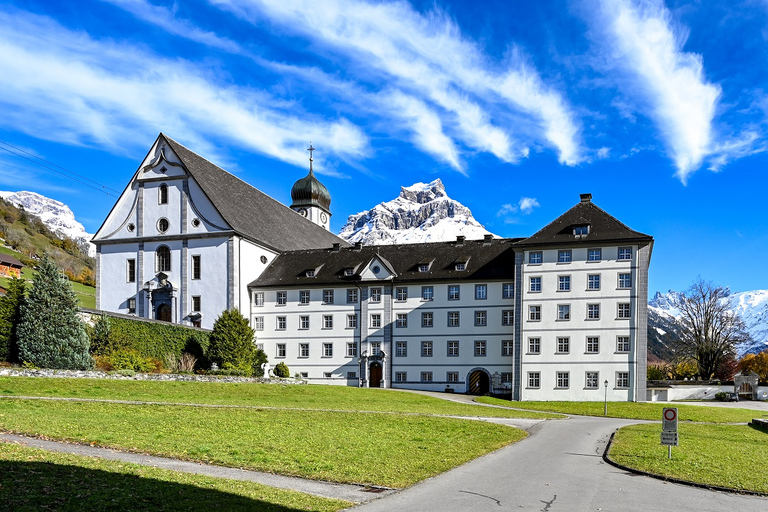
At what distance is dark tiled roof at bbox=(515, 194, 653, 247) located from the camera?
4850 cm

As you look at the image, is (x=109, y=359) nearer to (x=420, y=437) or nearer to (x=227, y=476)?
(x=420, y=437)

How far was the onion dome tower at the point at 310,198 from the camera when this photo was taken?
93938 millimetres

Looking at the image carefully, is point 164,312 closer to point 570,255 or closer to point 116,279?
point 116,279

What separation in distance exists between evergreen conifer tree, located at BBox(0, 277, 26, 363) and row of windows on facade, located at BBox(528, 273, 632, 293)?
→ 32636 millimetres

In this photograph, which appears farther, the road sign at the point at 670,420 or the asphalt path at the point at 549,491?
the road sign at the point at 670,420

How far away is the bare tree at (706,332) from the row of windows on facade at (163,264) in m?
54.5

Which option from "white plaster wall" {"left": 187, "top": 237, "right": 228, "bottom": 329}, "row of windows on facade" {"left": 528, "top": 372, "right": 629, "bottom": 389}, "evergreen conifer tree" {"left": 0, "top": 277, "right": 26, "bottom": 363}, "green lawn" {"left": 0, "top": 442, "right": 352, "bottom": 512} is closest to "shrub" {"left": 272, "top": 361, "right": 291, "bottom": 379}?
"white plaster wall" {"left": 187, "top": 237, "right": 228, "bottom": 329}

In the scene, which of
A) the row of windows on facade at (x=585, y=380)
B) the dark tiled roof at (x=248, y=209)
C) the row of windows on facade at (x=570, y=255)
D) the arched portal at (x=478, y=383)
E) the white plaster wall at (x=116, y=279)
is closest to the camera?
the row of windows on facade at (x=585, y=380)

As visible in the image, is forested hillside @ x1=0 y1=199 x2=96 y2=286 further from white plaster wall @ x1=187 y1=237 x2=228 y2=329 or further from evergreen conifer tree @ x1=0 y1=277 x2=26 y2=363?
evergreen conifer tree @ x1=0 y1=277 x2=26 y2=363

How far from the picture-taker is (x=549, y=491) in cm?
1383

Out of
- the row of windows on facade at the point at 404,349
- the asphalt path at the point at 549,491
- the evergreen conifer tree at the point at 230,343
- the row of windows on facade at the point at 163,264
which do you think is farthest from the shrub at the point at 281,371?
the asphalt path at the point at 549,491

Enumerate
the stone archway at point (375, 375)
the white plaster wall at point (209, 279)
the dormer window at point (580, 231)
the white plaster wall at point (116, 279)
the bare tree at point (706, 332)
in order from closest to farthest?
the dormer window at point (580, 231) < the stone archway at point (375, 375) < the white plaster wall at point (209, 279) < the white plaster wall at point (116, 279) < the bare tree at point (706, 332)

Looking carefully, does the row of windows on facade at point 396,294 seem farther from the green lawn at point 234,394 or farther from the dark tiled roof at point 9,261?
the dark tiled roof at point 9,261

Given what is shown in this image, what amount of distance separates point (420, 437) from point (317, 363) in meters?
36.0
